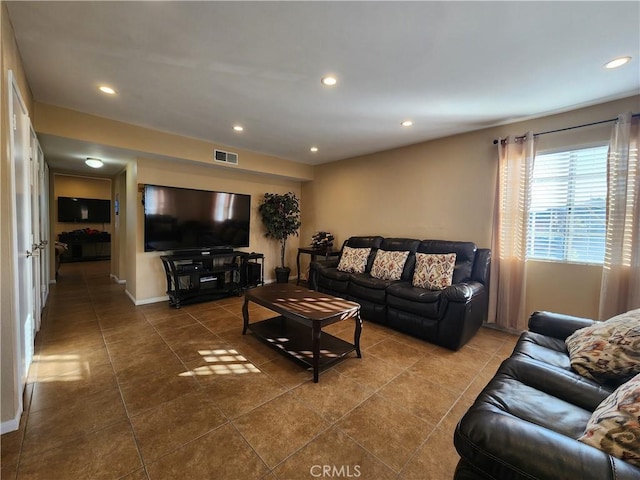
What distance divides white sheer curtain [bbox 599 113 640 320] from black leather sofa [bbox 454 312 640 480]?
3.69 feet

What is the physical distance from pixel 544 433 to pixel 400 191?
3.70m

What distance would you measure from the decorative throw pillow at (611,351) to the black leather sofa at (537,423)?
0.20 ft

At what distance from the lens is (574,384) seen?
4.41 ft

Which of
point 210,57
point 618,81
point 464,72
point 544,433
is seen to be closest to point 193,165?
point 210,57

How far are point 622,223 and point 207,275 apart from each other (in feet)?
16.5

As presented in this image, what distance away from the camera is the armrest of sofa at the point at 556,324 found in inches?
72.9

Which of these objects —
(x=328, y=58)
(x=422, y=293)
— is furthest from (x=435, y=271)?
(x=328, y=58)

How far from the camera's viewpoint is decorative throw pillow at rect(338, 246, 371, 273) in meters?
3.96

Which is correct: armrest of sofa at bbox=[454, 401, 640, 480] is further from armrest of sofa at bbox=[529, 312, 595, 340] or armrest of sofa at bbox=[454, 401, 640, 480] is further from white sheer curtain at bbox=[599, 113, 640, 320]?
white sheer curtain at bbox=[599, 113, 640, 320]

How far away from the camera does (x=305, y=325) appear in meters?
2.51

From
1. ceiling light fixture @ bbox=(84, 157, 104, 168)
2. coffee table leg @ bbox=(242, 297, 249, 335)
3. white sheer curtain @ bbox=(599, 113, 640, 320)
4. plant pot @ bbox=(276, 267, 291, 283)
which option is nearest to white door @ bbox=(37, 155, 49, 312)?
ceiling light fixture @ bbox=(84, 157, 104, 168)

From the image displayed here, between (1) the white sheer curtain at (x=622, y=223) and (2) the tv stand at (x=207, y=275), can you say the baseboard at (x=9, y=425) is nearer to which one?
(2) the tv stand at (x=207, y=275)

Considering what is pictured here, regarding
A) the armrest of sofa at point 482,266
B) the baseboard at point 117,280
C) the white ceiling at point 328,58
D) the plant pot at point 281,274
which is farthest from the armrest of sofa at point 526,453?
the baseboard at point 117,280

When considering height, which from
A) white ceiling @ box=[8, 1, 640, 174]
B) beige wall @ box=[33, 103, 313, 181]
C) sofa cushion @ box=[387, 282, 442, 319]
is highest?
white ceiling @ box=[8, 1, 640, 174]
